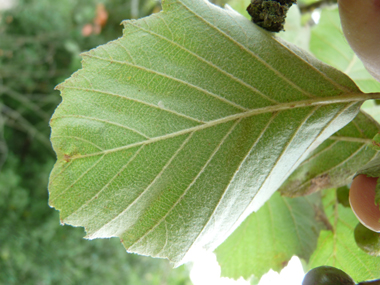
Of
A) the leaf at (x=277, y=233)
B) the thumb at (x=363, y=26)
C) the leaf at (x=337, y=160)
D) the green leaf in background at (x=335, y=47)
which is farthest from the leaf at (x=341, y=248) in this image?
the thumb at (x=363, y=26)

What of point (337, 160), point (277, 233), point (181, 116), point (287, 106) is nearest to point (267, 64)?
point (287, 106)

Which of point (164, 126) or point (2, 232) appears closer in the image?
point (164, 126)

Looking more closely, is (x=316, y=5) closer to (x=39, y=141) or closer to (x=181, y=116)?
(x=181, y=116)

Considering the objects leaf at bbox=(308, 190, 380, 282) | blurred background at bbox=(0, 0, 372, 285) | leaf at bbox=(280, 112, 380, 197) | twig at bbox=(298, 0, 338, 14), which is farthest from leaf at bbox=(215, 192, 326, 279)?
blurred background at bbox=(0, 0, 372, 285)

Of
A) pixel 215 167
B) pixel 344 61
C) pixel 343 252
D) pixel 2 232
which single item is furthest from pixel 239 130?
pixel 2 232

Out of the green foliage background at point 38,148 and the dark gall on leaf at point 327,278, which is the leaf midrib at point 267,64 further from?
the green foliage background at point 38,148

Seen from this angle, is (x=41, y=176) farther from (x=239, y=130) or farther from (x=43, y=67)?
(x=239, y=130)
